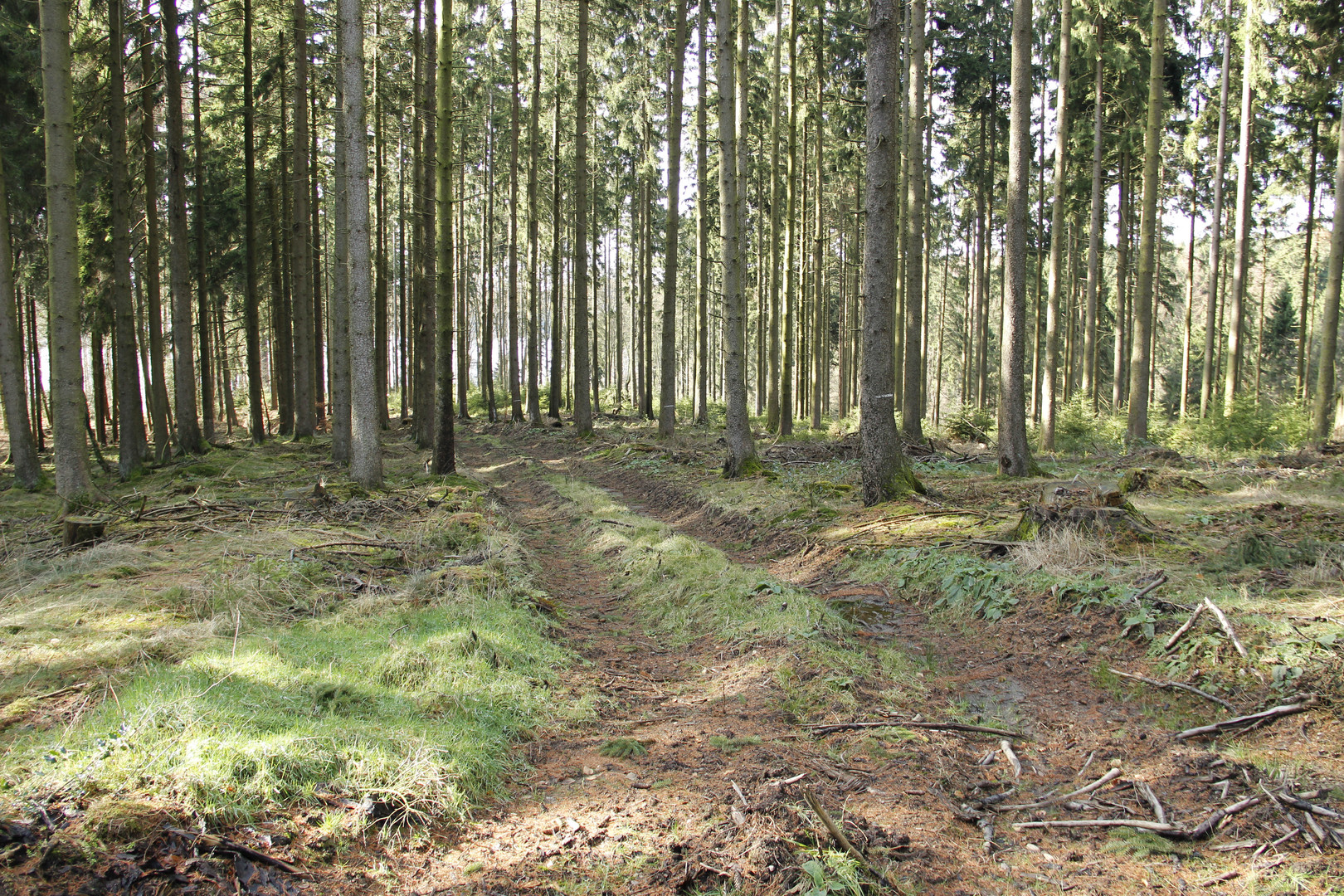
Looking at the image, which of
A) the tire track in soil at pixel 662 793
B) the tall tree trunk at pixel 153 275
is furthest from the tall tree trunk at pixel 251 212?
the tire track in soil at pixel 662 793

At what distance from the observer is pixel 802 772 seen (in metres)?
3.65

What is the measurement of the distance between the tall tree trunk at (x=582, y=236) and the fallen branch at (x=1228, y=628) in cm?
1691

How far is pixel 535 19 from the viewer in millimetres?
21969

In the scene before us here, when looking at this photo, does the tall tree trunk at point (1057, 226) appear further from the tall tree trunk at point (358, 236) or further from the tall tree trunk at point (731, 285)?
the tall tree trunk at point (358, 236)

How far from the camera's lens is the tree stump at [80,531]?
700 centimetres

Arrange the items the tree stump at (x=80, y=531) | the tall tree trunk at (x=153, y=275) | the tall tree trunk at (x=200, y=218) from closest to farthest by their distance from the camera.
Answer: the tree stump at (x=80, y=531) → the tall tree trunk at (x=153, y=275) → the tall tree trunk at (x=200, y=218)

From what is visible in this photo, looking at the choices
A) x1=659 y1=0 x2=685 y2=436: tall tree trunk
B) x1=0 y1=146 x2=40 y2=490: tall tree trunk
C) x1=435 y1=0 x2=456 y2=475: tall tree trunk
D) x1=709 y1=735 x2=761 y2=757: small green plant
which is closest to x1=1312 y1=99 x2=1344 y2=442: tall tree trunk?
x1=659 y1=0 x2=685 y2=436: tall tree trunk

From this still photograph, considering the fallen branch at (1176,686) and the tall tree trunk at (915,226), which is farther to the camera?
the tall tree trunk at (915,226)

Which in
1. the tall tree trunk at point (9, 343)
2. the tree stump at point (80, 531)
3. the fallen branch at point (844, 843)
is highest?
the tall tree trunk at point (9, 343)

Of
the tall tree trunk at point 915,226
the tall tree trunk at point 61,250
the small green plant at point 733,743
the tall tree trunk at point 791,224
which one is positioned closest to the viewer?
the small green plant at point 733,743

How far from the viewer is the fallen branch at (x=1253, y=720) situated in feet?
12.7

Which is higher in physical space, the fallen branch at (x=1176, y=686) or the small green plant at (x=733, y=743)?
the fallen branch at (x=1176, y=686)

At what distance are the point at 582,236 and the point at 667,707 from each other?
57.7 feet

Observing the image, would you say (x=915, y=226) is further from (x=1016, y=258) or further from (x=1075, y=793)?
(x=1075, y=793)
